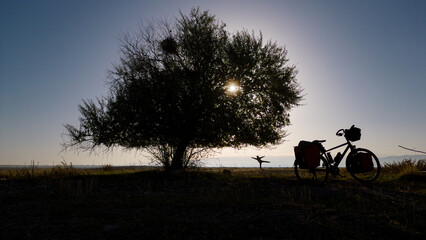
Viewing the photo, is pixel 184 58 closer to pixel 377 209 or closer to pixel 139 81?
pixel 139 81

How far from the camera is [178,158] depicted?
1452 centimetres

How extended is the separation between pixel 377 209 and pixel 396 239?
1.94 meters

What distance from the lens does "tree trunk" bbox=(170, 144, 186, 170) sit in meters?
14.3

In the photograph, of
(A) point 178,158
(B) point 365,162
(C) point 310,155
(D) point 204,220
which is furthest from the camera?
(A) point 178,158

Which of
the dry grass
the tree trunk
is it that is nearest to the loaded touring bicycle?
the dry grass

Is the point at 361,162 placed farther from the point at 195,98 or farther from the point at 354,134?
the point at 195,98

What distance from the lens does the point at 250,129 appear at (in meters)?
14.6

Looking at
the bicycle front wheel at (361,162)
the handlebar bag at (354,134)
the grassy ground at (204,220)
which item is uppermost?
the handlebar bag at (354,134)

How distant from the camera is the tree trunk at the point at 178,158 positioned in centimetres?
1427

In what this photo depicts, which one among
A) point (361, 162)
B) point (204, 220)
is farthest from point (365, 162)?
point (204, 220)

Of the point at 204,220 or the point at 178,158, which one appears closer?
the point at 204,220

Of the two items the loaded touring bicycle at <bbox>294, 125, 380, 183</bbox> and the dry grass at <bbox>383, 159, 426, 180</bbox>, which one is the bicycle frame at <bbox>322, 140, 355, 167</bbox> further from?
the dry grass at <bbox>383, 159, 426, 180</bbox>

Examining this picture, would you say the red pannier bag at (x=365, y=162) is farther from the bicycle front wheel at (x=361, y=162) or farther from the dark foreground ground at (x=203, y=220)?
the dark foreground ground at (x=203, y=220)

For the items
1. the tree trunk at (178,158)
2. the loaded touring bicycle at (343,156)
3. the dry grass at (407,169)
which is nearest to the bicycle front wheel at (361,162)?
the loaded touring bicycle at (343,156)
